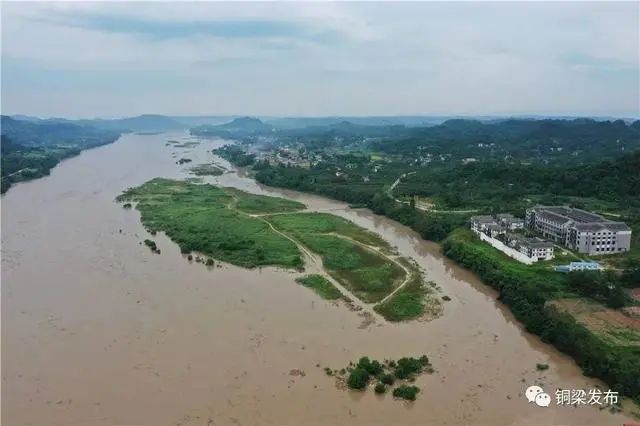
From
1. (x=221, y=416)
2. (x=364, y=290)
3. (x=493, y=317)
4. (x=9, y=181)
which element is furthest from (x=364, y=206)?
(x=9, y=181)

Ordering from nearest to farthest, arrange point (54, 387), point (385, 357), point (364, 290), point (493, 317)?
point (54, 387) → point (385, 357) → point (493, 317) → point (364, 290)

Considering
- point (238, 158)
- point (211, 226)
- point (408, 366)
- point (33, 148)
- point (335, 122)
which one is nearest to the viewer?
point (408, 366)

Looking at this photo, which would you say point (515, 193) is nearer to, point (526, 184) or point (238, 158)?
point (526, 184)

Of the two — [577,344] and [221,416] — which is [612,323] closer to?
[577,344]

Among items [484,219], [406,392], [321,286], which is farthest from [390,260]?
[406,392]

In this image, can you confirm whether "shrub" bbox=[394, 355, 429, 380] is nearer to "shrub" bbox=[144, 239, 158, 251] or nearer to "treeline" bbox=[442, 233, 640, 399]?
"treeline" bbox=[442, 233, 640, 399]

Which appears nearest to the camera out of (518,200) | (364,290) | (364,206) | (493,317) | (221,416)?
(221,416)
